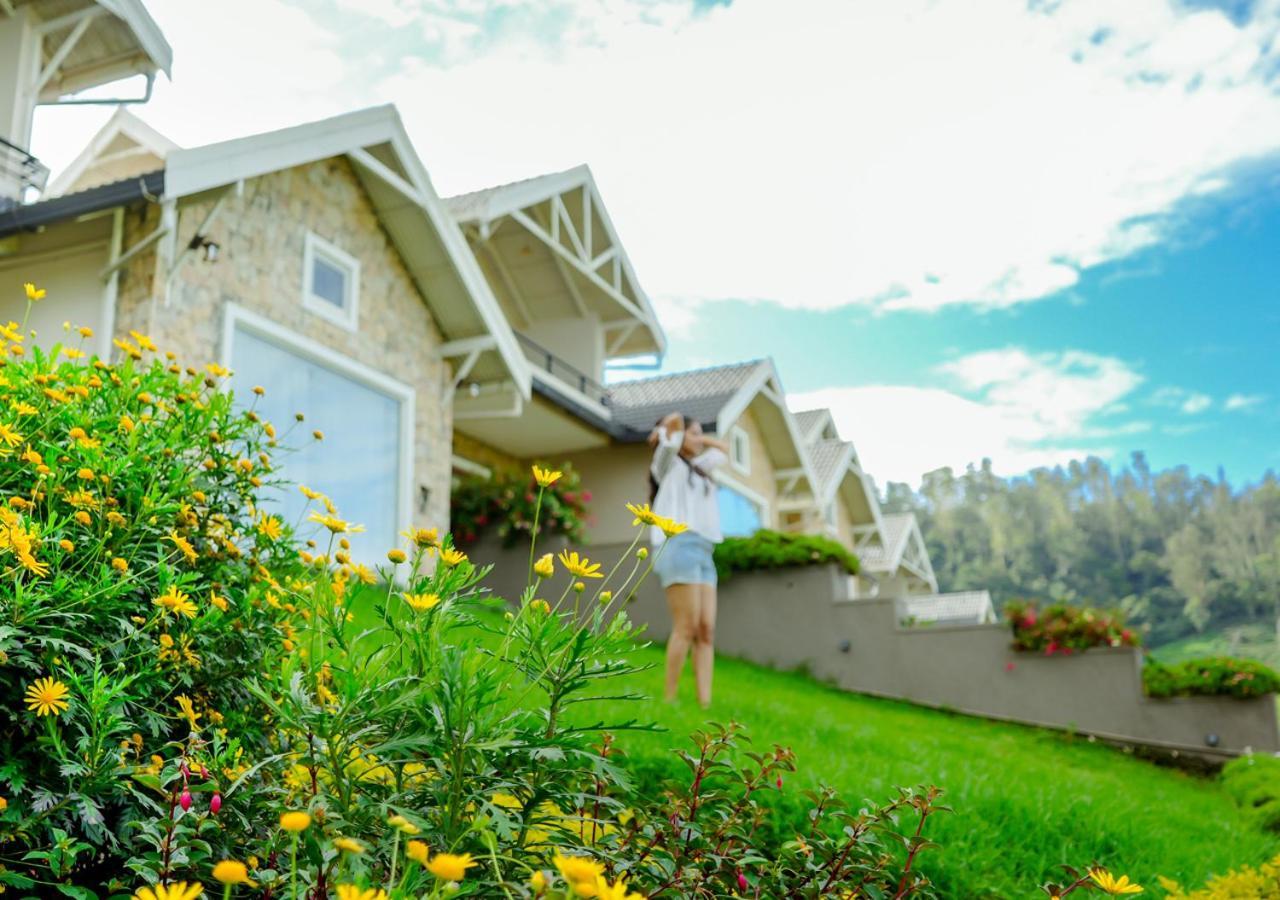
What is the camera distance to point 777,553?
45.8ft

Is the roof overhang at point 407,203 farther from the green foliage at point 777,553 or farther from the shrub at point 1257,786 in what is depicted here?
the shrub at point 1257,786

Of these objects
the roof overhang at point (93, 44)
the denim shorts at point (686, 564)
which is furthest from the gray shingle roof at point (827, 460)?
the denim shorts at point (686, 564)

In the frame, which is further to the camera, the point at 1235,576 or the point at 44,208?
the point at 1235,576

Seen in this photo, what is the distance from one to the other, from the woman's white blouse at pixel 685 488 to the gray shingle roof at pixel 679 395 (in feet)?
30.0

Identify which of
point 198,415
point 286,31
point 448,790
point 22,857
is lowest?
point 22,857

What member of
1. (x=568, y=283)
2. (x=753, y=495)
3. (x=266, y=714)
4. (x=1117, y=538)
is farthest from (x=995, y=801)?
(x=1117, y=538)

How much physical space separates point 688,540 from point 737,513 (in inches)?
477

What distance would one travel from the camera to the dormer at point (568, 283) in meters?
15.8

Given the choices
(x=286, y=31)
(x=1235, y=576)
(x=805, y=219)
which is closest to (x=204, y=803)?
(x=286, y=31)

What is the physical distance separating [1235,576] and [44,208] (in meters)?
59.9

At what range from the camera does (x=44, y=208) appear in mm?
8094

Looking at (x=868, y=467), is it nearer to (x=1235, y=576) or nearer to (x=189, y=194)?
(x=189, y=194)

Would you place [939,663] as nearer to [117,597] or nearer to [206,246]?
[206,246]

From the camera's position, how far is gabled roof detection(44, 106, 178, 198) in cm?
1473
